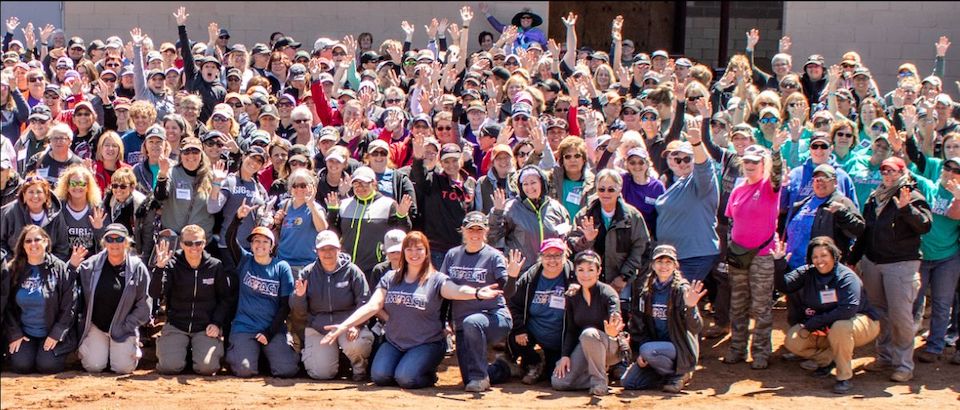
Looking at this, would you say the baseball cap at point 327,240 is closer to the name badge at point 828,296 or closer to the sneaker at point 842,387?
the name badge at point 828,296

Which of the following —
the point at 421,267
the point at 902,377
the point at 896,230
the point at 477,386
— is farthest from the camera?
the point at 902,377

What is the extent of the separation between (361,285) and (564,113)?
3.00 m

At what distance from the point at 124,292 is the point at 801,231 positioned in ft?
17.7

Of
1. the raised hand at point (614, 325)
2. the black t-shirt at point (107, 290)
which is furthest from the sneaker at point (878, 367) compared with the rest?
the black t-shirt at point (107, 290)

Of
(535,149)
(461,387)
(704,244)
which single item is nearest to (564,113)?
A: (535,149)

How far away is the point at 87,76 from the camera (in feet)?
43.2

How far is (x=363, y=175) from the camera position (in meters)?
9.55

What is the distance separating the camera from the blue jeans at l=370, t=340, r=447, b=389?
8.98 metres

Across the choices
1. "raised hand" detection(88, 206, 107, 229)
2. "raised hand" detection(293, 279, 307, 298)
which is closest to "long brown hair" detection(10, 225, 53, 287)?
"raised hand" detection(88, 206, 107, 229)

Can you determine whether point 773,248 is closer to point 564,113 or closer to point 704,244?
point 704,244

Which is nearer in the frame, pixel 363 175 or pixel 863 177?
pixel 363 175

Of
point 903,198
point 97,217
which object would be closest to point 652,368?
point 903,198

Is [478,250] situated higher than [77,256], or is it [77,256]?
[478,250]

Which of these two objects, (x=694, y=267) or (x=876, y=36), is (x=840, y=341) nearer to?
(x=694, y=267)
